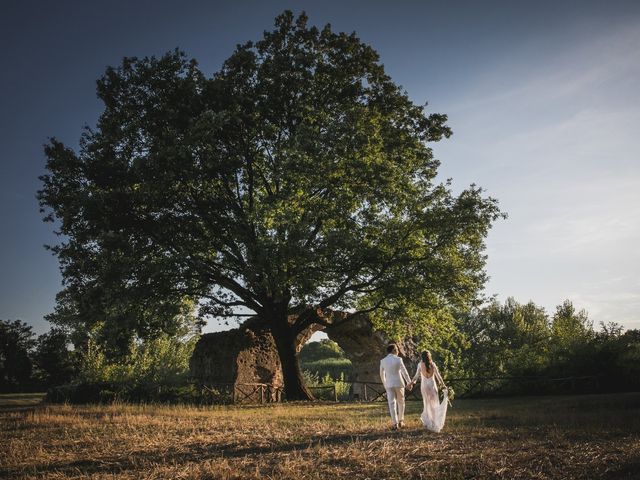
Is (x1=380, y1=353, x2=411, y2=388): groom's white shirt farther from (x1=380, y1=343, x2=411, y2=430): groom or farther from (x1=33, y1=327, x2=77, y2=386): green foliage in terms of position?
(x1=33, y1=327, x2=77, y2=386): green foliage

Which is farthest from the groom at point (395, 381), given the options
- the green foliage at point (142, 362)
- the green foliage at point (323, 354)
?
the green foliage at point (323, 354)

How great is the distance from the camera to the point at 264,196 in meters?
19.9

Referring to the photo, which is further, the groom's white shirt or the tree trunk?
the tree trunk

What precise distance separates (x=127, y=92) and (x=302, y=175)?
8.70 meters

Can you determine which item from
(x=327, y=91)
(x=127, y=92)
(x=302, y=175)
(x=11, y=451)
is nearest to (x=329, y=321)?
(x=302, y=175)

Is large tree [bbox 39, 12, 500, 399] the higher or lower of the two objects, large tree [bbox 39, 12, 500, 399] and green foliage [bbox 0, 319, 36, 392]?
the higher

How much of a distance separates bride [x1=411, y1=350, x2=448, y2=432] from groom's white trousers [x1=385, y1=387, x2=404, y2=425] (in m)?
0.52

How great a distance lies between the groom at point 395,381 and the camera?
37.8 feet

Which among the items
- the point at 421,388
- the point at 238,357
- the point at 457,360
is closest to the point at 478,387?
the point at 457,360

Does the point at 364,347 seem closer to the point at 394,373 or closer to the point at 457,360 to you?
the point at 457,360

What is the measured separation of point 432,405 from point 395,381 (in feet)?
3.76

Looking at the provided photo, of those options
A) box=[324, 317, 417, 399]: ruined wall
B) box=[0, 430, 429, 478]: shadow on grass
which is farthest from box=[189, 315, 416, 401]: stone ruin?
box=[0, 430, 429, 478]: shadow on grass

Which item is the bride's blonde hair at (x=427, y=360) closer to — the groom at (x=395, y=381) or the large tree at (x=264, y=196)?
the groom at (x=395, y=381)

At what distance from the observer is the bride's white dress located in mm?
10602
